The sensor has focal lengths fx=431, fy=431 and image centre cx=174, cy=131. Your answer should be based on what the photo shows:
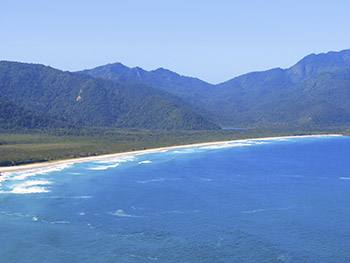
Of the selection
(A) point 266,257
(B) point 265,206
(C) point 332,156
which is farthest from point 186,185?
(C) point 332,156

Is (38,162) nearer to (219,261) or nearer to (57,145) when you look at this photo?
(57,145)

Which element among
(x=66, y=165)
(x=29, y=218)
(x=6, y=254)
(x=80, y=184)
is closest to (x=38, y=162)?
(x=66, y=165)

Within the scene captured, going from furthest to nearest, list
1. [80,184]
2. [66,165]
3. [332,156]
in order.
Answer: [332,156], [66,165], [80,184]

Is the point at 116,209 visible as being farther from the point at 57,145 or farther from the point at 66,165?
the point at 57,145

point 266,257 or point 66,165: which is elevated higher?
point 66,165

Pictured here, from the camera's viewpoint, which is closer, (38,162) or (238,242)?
(238,242)

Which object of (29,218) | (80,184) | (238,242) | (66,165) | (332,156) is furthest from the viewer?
(332,156)
